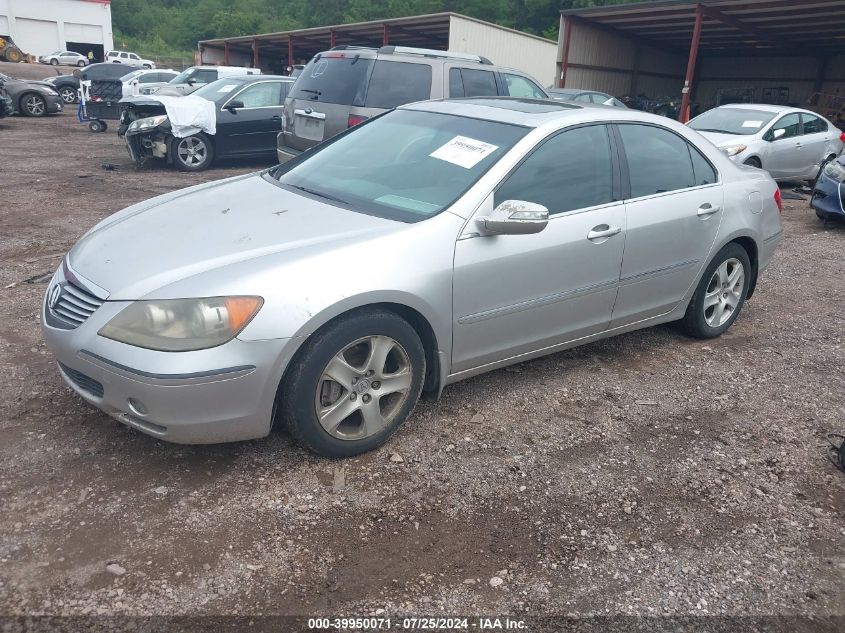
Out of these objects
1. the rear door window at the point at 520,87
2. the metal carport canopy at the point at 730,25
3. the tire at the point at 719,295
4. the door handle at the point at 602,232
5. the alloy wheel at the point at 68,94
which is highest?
the metal carport canopy at the point at 730,25

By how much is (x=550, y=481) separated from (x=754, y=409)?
153 centimetres

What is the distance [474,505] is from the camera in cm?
293

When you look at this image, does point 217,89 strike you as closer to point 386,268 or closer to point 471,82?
point 471,82

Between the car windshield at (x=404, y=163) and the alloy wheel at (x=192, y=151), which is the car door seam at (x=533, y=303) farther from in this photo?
the alloy wheel at (x=192, y=151)

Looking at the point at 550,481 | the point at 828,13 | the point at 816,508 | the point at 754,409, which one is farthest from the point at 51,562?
the point at 828,13

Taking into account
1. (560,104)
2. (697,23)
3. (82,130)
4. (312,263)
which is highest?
(697,23)

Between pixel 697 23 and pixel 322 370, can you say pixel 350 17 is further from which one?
pixel 322 370

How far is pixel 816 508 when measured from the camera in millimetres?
3053

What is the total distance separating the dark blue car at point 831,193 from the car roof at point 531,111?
537 cm

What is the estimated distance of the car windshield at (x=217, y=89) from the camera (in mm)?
11398

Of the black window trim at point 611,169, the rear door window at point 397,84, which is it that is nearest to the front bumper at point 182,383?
the black window trim at point 611,169

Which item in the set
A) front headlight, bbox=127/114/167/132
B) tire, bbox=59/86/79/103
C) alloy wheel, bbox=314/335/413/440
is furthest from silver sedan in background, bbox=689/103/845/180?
tire, bbox=59/86/79/103

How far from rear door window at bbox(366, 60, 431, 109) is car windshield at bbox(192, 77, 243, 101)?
13.8 ft

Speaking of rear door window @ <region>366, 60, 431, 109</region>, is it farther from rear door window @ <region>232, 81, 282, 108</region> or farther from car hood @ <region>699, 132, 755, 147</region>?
car hood @ <region>699, 132, 755, 147</region>
